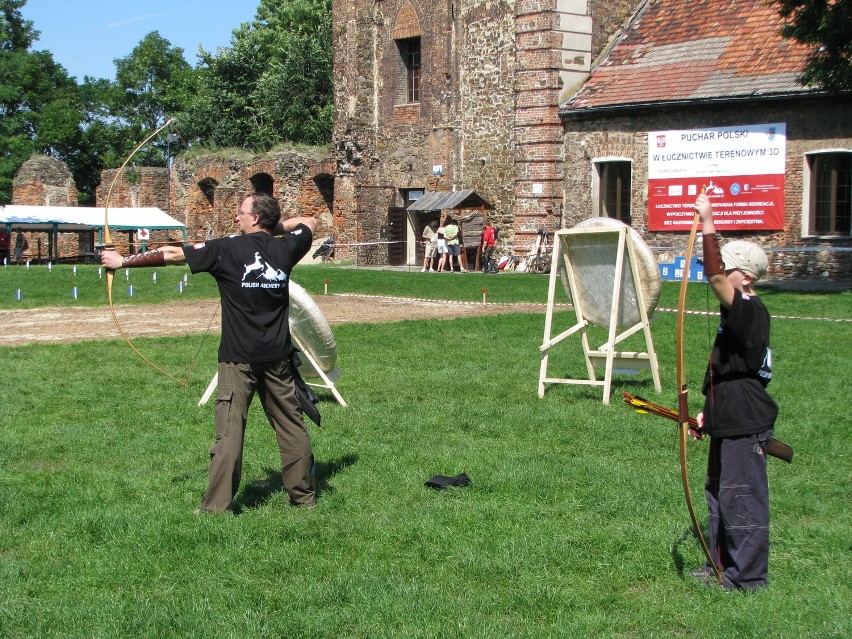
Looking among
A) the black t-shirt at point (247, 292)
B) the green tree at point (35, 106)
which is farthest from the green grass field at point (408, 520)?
the green tree at point (35, 106)

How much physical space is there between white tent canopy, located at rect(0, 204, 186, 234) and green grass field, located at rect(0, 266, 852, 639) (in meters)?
31.0

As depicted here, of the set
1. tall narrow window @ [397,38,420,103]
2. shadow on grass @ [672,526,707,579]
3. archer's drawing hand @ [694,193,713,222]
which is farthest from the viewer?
tall narrow window @ [397,38,420,103]

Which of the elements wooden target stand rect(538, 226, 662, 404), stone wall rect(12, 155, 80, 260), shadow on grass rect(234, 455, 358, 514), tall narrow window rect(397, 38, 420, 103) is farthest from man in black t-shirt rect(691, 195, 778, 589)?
stone wall rect(12, 155, 80, 260)

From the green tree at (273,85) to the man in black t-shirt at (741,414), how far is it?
142 ft

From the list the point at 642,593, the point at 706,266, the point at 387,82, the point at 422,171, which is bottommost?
the point at 642,593

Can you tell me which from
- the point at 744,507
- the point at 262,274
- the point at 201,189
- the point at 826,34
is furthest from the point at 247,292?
the point at 201,189

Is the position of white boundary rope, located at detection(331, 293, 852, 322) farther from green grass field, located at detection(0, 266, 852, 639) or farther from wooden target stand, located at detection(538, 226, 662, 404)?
wooden target stand, located at detection(538, 226, 662, 404)

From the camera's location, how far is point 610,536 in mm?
6078

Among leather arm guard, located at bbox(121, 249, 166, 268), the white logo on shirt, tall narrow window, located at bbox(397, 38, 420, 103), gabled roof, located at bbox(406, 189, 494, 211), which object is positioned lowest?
the white logo on shirt

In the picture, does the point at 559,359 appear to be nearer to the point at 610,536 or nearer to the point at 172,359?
the point at 172,359

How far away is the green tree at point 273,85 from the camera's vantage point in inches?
1876

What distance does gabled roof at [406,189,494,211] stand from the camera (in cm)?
3212

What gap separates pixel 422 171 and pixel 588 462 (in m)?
27.3

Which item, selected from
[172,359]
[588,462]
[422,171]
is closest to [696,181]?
[422,171]
